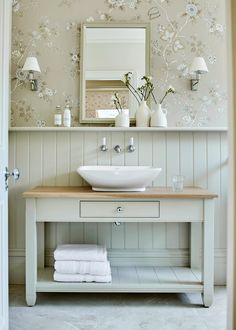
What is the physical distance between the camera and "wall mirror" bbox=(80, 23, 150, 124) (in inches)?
103

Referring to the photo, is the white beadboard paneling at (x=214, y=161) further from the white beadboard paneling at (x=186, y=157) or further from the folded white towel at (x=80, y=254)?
the folded white towel at (x=80, y=254)

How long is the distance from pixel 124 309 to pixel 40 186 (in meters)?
1.06

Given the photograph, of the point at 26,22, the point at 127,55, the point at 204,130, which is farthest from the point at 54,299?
the point at 26,22

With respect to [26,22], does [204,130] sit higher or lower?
lower

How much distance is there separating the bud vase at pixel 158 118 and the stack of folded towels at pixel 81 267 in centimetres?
101

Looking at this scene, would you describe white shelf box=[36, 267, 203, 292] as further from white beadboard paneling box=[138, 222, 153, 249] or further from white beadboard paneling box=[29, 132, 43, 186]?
white beadboard paneling box=[29, 132, 43, 186]

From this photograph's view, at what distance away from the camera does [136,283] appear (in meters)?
2.24

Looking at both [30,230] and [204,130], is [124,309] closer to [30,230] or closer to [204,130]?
[30,230]

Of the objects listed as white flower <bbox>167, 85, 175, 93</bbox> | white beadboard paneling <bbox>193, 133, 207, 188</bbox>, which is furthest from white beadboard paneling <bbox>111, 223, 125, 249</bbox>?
white flower <bbox>167, 85, 175, 93</bbox>

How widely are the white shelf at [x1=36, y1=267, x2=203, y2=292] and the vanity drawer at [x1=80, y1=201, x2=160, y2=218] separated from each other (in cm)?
46

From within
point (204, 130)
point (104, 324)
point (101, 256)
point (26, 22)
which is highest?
point (26, 22)

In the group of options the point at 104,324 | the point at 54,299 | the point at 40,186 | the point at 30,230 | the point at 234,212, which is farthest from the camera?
the point at 40,186

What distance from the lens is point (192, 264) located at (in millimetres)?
2588

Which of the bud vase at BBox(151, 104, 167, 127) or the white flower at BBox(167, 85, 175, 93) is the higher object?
the white flower at BBox(167, 85, 175, 93)
